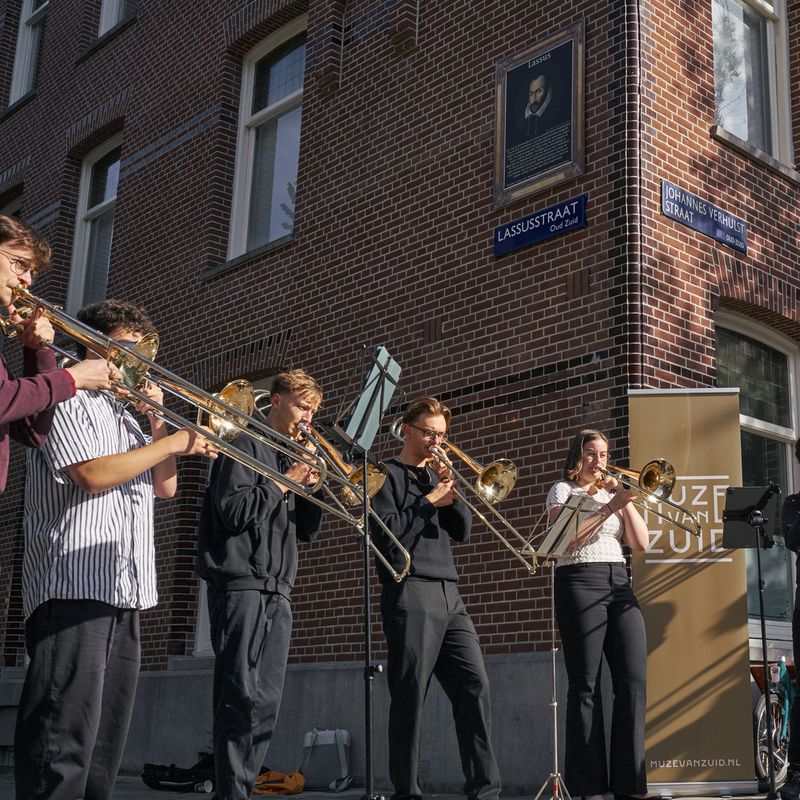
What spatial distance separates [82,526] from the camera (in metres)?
3.65

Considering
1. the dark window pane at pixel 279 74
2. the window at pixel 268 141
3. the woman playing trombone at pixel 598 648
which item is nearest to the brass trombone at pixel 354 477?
the woman playing trombone at pixel 598 648

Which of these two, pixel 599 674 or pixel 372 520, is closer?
pixel 372 520

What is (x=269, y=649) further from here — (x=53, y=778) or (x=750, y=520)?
(x=750, y=520)

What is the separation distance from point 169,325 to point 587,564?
708cm

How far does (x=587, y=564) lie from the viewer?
20.4 ft

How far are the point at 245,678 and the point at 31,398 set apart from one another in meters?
2.05

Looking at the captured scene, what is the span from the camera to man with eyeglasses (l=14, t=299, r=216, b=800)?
11.1ft

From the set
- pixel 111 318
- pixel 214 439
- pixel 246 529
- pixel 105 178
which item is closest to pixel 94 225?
pixel 105 178

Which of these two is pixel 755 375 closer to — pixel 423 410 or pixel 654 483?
pixel 654 483

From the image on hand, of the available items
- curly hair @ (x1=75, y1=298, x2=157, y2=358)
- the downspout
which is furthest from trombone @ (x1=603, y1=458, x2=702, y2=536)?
curly hair @ (x1=75, y1=298, x2=157, y2=358)

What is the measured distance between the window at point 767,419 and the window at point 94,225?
827 centimetres

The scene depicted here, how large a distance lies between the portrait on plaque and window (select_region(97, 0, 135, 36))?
7.62 m

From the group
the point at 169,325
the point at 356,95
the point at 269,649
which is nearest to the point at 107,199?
the point at 169,325

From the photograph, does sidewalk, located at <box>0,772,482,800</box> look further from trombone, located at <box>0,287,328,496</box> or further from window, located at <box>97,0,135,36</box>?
window, located at <box>97,0,135,36</box>
